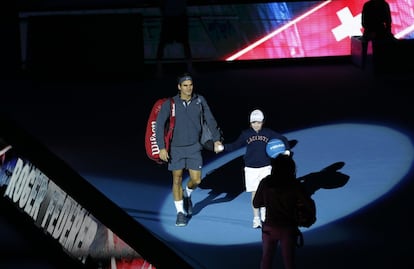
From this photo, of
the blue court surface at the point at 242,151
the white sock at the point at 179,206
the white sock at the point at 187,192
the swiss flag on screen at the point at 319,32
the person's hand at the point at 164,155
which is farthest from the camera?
the swiss flag on screen at the point at 319,32

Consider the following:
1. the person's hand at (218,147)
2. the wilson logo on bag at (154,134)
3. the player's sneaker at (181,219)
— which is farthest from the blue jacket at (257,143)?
the player's sneaker at (181,219)

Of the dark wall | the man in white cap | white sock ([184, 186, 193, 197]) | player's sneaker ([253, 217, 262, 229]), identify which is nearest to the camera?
the man in white cap

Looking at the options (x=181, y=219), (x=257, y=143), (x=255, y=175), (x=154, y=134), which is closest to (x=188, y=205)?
(x=181, y=219)

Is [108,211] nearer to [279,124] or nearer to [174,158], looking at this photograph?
[174,158]

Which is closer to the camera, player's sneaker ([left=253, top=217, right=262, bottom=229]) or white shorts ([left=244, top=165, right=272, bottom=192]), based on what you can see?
white shorts ([left=244, top=165, right=272, bottom=192])

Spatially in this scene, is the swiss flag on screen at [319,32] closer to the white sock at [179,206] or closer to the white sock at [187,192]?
the white sock at [187,192]

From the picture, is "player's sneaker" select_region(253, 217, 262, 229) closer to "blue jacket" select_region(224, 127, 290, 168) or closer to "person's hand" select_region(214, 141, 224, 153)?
"blue jacket" select_region(224, 127, 290, 168)

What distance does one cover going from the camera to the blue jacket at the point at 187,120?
10.5 m

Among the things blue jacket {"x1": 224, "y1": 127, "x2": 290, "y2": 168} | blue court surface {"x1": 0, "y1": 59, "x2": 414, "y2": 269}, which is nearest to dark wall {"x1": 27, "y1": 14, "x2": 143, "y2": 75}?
blue court surface {"x1": 0, "y1": 59, "x2": 414, "y2": 269}

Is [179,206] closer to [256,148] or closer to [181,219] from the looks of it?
[181,219]

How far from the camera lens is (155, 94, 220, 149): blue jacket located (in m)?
10.5

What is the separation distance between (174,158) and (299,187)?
285 centimetres

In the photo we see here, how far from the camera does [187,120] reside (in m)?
10.6

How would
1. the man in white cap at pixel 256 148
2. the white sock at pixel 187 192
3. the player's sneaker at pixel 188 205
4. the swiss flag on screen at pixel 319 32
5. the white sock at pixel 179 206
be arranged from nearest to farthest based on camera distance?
1. the man in white cap at pixel 256 148
2. the white sock at pixel 179 206
3. the white sock at pixel 187 192
4. the player's sneaker at pixel 188 205
5. the swiss flag on screen at pixel 319 32
